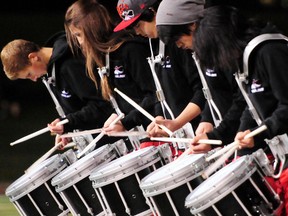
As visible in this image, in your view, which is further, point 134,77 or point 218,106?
point 134,77

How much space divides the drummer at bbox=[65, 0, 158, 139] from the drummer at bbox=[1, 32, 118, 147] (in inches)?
12.4

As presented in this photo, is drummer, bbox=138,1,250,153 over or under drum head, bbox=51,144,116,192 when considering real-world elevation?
over

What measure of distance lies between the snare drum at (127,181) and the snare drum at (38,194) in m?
0.95

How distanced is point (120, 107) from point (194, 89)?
885 mm

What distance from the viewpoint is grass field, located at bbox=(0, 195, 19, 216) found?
10.3m

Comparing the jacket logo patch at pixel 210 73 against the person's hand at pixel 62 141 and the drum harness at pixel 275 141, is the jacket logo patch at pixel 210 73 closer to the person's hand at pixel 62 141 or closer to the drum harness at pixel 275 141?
the drum harness at pixel 275 141

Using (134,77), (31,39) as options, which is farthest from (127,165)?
(31,39)

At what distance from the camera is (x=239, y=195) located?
6.30m

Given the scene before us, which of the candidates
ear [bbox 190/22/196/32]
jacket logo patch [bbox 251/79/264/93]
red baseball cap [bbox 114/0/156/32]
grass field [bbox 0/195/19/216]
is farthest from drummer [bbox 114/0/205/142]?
grass field [bbox 0/195/19/216]

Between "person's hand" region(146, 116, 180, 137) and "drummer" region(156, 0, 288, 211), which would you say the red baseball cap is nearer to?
"person's hand" region(146, 116, 180, 137)

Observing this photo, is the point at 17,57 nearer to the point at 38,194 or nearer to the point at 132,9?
the point at 38,194

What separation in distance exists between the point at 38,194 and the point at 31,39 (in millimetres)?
9927

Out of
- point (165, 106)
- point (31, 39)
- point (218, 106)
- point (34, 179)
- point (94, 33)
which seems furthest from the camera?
point (31, 39)

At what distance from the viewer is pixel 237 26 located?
6.42 m
